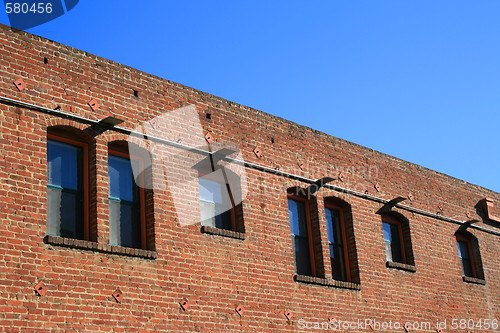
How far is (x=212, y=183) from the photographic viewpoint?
14.0 m

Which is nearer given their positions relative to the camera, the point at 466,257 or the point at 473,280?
the point at 473,280

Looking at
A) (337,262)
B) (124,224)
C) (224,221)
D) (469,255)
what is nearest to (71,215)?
(124,224)

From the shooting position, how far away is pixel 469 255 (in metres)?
19.4

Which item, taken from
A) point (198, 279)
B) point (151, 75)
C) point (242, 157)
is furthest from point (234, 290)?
point (151, 75)

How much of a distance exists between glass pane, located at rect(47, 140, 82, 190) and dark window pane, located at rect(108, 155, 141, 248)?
624mm

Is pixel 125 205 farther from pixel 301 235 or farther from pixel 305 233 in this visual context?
pixel 305 233

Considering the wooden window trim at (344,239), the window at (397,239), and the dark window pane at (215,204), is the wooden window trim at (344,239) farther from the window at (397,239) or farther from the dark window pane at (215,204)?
the dark window pane at (215,204)

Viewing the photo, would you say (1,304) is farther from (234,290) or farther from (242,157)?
(242,157)

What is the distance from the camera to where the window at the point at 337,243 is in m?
15.7

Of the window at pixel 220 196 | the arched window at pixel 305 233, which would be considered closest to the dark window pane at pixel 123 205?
the window at pixel 220 196

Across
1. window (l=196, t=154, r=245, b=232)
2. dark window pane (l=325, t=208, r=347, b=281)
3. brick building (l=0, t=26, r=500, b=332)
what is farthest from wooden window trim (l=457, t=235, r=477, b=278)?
window (l=196, t=154, r=245, b=232)

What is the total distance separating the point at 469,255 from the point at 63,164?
1181 cm

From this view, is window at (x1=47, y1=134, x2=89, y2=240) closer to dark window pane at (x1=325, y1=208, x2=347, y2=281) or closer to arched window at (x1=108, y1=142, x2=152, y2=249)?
arched window at (x1=108, y1=142, x2=152, y2=249)

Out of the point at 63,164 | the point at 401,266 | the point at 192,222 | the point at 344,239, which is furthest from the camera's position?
the point at 401,266
